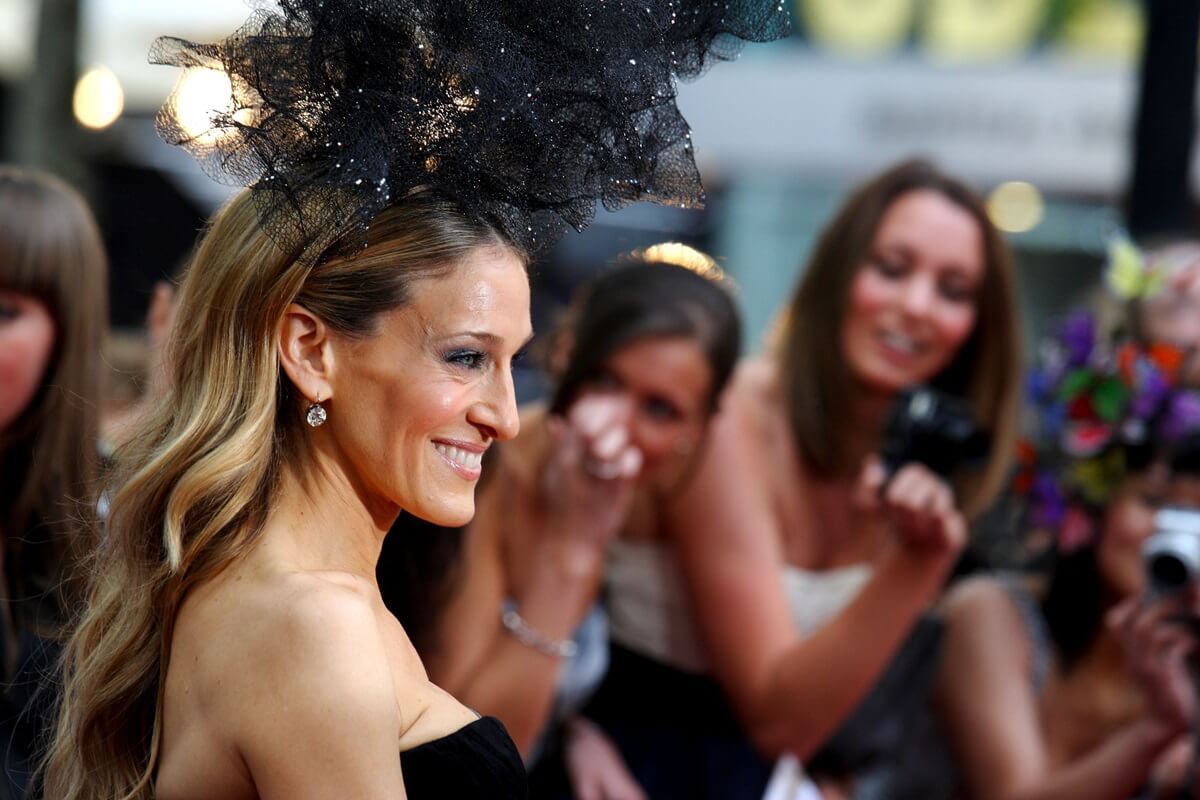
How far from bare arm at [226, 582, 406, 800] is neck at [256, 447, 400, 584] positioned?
0.11m

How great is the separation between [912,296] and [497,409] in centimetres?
Answer: 193

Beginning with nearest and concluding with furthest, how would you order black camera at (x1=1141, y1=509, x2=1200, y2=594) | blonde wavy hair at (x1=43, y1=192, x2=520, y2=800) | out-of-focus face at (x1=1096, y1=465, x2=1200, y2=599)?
1. blonde wavy hair at (x1=43, y1=192, x2=520, y2=800)
2. black camera at (x1=1141, y1=509, x2=1200, y2=594)
3. out-of-focus face at (x1=1096, y1=465, x2=1200, y2=599)

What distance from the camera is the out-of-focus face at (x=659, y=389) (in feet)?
9.66

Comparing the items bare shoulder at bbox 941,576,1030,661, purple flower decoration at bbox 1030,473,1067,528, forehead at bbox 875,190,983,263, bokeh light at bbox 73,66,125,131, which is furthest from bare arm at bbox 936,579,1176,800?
bokeh light at bbox 73,66,125,131

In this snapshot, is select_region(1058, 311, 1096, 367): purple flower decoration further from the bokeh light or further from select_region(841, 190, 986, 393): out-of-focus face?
the bokeh light

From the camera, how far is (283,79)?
153 centimetres

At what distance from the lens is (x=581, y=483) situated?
2.82m

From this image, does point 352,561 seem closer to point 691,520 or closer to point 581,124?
point 581,124

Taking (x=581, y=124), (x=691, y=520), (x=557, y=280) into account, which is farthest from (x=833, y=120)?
(x=581, y=124)

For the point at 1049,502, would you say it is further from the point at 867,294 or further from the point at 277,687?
the point at 277,687

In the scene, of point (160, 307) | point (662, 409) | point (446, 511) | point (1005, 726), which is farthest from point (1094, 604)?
point (446, 511)

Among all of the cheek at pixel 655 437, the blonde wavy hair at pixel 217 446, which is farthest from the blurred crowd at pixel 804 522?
Result: the blonde wavy hair at pixel 217 446

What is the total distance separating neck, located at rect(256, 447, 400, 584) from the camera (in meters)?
1.58

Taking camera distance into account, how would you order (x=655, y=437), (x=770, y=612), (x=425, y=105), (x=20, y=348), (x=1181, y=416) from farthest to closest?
(x=1181, y=416) → (x=770, y=612) → (x=655, y=437) → (x=20, y=348) → (x=425, y=105)
